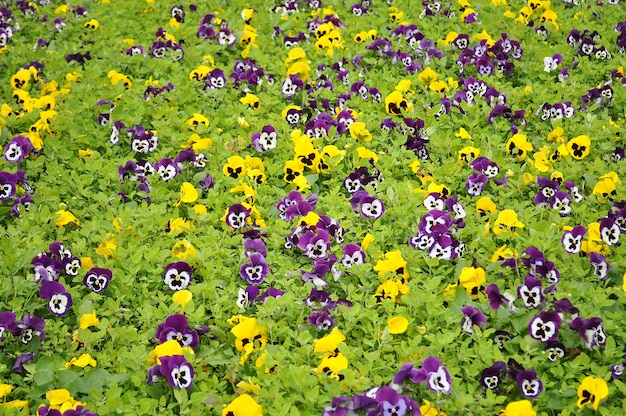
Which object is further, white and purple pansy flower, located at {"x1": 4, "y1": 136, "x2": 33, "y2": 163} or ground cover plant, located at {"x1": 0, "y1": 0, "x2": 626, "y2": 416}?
white and purple pansy flower, located at {"x1": 4, "y1": 136, "x2": 33, "y2": 163}

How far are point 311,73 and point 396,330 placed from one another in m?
2.50

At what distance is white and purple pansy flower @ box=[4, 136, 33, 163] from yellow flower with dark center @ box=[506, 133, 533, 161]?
Answer: 8.37 feet

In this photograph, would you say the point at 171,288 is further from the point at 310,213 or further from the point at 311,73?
the point at 311,73

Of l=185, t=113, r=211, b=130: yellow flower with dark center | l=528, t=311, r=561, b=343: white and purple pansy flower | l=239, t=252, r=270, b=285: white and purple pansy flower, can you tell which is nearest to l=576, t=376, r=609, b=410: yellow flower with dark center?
l=528, t=311, r=561, b=343: white and purple pansy flower

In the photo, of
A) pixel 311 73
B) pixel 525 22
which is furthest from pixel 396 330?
pixel 525 22

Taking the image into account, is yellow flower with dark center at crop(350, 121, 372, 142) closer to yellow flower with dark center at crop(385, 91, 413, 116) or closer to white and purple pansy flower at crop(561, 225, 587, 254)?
yellow flower with dark center at crop(385, 91, 413, 116)

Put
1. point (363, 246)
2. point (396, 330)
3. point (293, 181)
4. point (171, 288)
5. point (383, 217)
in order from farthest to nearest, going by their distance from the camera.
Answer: point (293, 181) → point (383, 217) → point (363, 246) → point (171, 288) → point (396, 330)

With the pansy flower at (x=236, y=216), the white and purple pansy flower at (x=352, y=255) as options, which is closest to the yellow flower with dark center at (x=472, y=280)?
the white and purple pansy flower at (x=352, y=255)

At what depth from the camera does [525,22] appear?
18.3 ft

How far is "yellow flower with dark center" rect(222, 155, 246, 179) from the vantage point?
12.4ft

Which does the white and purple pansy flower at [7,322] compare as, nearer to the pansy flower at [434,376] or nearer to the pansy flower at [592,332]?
the pansy flower at [434,376]

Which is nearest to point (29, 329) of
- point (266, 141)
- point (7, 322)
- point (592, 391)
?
point (7, 322)

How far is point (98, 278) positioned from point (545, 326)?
1.76 m

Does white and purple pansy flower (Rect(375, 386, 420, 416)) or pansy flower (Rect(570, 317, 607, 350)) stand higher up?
pansy flower (Rect(570, 317, 607, 350))
